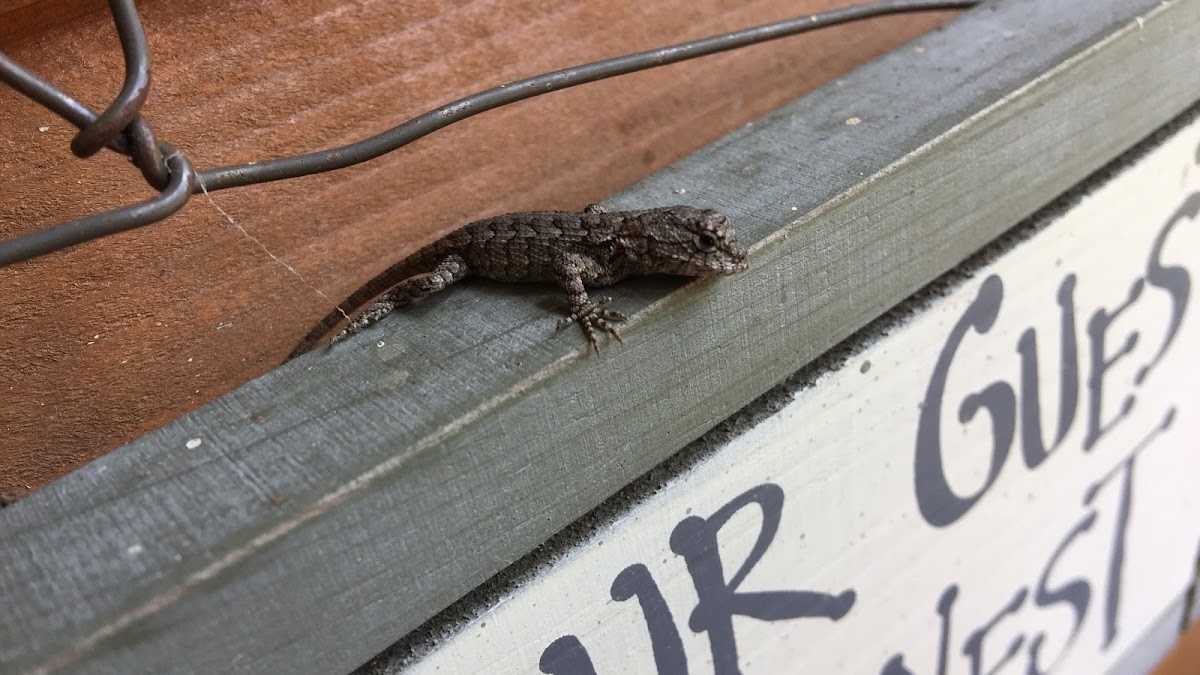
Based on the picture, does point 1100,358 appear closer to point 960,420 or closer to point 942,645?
point 960,420

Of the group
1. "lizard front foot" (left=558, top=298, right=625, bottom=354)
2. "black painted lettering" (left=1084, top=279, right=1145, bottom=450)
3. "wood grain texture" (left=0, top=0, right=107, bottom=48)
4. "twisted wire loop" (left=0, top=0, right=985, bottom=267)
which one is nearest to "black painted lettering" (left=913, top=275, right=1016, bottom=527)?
"black painted lettering" (left=1084, top=279, right=1145, bottom=450)

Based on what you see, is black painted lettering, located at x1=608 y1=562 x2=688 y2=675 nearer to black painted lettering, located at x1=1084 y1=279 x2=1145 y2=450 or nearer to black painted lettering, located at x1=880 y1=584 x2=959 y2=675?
black painted lettering, located at x1=880 y1=584 x2=959 y2=675

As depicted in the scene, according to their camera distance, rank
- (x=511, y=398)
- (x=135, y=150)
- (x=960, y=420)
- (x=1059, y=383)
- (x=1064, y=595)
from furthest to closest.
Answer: (x=1064, y=595) < (x=1059, y=383) < (x=960, y=420) < (x=511, y=398) < (x=135, y=150)

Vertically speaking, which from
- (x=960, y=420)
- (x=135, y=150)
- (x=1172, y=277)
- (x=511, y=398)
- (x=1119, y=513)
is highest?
(x=135, y=150)

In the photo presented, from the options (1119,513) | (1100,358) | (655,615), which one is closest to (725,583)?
(655,615)

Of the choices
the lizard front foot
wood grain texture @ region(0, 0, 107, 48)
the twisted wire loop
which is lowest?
the lizard front foot

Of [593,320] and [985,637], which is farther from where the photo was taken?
[985,637]
